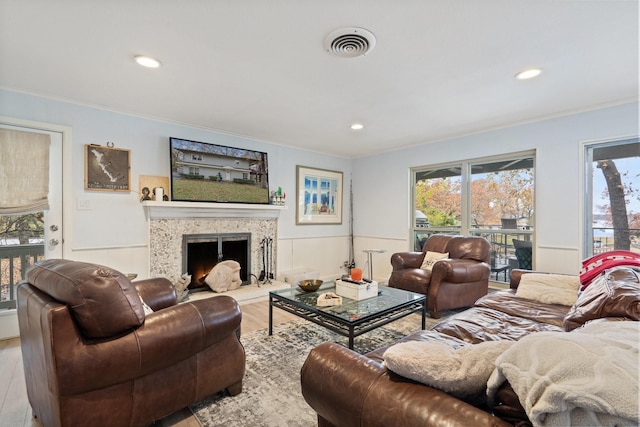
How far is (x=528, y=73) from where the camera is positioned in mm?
2521

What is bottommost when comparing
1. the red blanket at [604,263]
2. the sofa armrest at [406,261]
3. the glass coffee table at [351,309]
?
the glass coffee table at [351,309]

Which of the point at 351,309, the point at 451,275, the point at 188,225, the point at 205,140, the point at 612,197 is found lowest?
the point at 351,309

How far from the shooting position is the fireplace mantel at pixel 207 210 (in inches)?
144

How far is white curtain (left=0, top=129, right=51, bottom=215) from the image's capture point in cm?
286

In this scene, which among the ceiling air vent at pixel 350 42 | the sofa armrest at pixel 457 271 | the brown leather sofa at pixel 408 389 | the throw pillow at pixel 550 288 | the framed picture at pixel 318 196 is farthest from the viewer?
the framed picture at pixel 318 196

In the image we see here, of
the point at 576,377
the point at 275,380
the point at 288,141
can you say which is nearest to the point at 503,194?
the point at 288,141

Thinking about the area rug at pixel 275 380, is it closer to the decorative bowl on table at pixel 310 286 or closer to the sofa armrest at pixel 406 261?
the decorative bowl on table at pixel 310 286

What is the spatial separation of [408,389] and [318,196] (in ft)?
15.2

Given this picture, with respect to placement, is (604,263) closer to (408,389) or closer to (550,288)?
(550,288)

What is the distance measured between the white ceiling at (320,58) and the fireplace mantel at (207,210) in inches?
42.6

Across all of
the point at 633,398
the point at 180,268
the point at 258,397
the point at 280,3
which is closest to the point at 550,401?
the point at 633,398

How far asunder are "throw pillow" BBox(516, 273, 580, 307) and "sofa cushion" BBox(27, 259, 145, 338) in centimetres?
293

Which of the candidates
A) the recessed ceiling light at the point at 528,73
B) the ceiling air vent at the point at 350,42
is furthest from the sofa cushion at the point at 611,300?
the ceiling air vent at the point at 350,42

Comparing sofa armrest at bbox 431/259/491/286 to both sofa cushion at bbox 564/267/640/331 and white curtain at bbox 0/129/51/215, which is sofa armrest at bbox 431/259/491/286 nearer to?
sofa cushion at bbox 564/267/640/331
